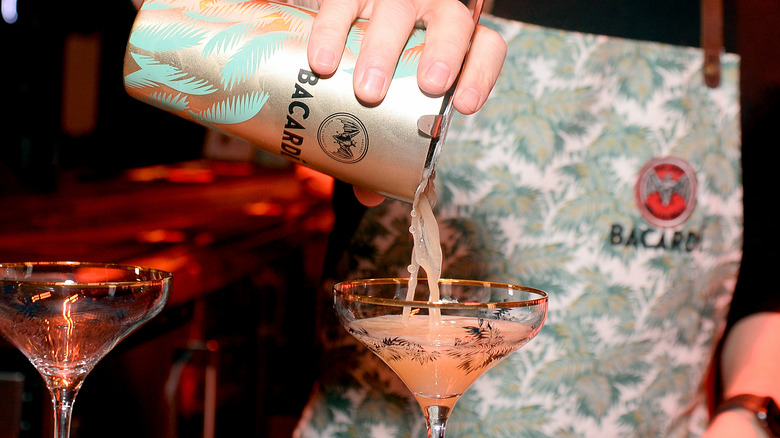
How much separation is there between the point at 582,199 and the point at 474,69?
645 millimetres

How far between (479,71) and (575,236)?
2.12 feet

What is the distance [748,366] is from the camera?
1.28 metres

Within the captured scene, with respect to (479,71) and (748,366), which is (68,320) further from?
(748,366)

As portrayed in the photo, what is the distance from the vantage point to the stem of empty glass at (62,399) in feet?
2.22

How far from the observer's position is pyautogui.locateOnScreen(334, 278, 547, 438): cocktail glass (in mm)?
684

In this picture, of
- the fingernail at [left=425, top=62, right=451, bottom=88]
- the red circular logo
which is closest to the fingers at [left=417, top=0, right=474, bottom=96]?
the fingernail at [left=425, top=62, right=451, bottom=88]

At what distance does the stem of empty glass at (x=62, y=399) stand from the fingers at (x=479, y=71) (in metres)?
0.45

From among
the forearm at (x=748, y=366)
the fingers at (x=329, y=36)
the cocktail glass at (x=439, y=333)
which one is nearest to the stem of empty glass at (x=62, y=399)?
the cocktail glass at (x=439, y=333)

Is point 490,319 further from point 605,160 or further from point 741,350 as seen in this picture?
point 741,350

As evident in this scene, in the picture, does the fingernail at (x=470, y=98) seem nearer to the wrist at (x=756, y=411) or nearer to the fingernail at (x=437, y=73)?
the fingernail at (x=437, y=73)

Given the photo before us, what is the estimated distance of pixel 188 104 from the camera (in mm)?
748

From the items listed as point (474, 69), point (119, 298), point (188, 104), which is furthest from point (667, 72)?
point (119, 298)

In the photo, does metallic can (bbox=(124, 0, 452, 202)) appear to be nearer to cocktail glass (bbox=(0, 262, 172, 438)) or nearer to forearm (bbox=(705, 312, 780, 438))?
cocktail glass (bbox=(0, 262, 172, 438))

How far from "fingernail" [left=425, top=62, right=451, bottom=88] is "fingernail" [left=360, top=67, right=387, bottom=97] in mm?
42
